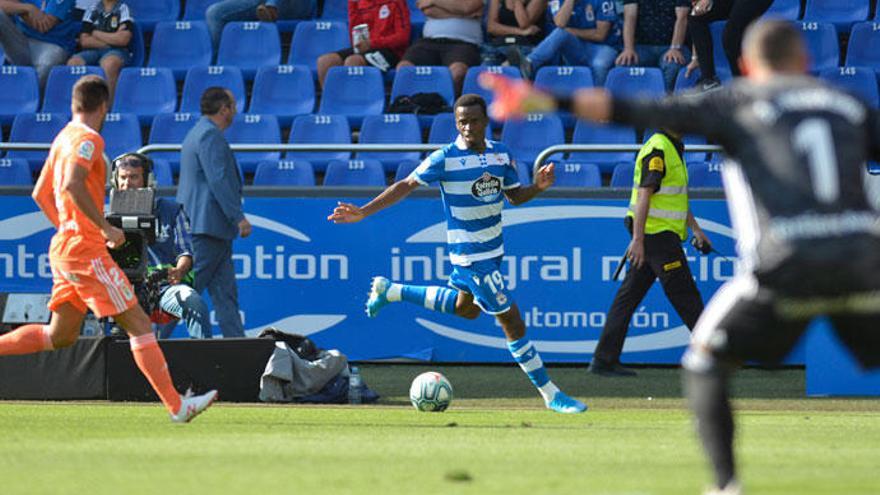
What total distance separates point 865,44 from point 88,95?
1028 cm

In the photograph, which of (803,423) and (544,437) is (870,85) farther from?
(544,437)

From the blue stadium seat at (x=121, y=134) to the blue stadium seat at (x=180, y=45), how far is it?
1553 mm

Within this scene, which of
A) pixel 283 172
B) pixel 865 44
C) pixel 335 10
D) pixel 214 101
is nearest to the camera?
pixel 214 101

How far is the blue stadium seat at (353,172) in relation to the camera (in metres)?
16.0

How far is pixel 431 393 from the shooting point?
11641 millimetres

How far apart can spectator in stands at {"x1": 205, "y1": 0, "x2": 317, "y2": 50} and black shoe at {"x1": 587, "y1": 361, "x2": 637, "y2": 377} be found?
6.74 m

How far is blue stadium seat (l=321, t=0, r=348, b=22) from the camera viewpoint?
1950 cm

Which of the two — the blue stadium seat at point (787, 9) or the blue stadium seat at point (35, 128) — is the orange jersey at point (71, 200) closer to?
the blue stadium seat at point (35, 128)

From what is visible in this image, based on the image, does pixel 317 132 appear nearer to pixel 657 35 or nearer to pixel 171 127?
pixel 171 127

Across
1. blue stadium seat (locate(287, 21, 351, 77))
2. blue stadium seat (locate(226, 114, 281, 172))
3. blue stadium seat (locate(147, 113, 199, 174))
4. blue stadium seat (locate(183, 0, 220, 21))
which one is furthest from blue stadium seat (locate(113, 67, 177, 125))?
blue stadium seat (locate(183, 0, 220, 21))

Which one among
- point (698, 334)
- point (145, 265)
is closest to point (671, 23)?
point (145, 265)

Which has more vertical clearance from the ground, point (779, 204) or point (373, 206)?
point (779, 204)

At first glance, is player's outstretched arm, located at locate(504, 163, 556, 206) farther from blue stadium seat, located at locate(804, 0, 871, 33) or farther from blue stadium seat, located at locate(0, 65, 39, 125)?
blue stadium seat, located at locate(0, 65, 39, 125)

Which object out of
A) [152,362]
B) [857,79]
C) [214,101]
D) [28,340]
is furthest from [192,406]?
[857,79]
